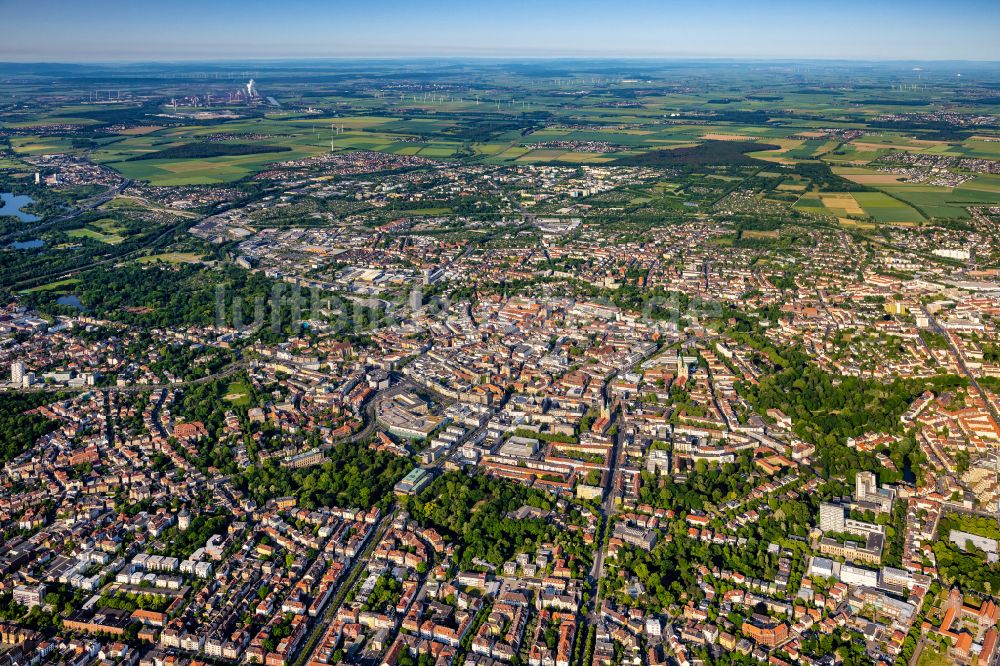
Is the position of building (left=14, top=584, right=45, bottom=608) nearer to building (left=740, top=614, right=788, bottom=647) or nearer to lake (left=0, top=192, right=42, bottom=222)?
building (left=740, top=614, right=788, bottom=647)

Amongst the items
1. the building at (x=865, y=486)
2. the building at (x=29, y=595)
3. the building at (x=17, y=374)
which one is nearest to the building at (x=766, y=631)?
the building at (x=865, y=486)

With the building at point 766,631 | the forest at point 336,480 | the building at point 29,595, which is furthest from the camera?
the forest at point 336,480

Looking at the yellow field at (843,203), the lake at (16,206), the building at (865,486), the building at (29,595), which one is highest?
the yellow field at (843,203)

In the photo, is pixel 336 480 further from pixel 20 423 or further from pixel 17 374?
pixel 17 374

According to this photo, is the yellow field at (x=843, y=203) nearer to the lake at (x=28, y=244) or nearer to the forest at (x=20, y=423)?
the forest at (x=20, y=423)

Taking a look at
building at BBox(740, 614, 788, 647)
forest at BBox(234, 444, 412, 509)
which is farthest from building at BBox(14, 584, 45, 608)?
building at BBox(740, 614, 788, 647)

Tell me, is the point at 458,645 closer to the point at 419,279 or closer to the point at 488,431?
the point at 488,431

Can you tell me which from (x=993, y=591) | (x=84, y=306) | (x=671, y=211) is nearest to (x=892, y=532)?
(x=993, y=591)

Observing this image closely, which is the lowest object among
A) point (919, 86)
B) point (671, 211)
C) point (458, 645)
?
point (458, 645)
